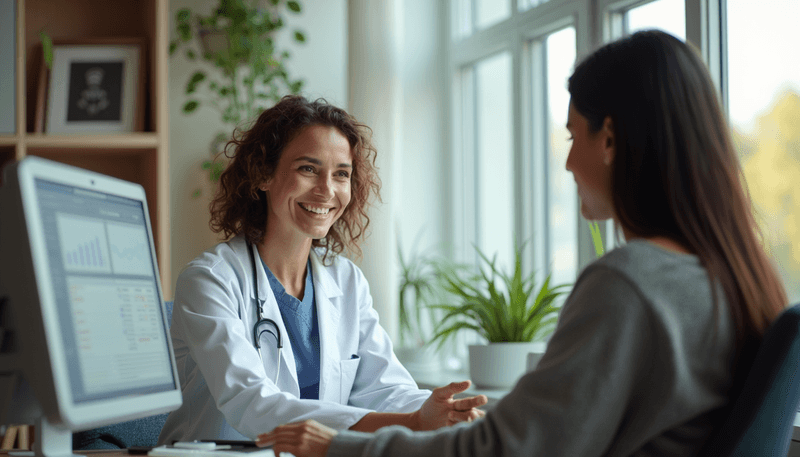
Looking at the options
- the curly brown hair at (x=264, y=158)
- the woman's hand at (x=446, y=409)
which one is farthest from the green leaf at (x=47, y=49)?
the woman's hand at (x=446, y=409)

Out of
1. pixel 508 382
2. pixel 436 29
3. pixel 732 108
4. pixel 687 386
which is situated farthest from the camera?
pixel 436 29

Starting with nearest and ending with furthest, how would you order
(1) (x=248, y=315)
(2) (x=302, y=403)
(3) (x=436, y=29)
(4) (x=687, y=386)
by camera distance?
1. (4) (x=687, y=386)
2. (2) (x=302, y=403)
3. (1) (x=248, y=315)
4. (3) (x=436, y=29)

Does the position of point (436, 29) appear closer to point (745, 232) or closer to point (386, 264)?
point (386, 264)

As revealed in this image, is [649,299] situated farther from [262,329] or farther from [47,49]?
[47,49]

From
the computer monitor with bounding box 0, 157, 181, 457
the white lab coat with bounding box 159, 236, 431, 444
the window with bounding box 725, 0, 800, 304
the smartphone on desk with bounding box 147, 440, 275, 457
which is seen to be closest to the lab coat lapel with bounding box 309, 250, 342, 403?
the white lab coat with bounding box 159, 236, 431, 444

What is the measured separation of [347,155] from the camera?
202 cm

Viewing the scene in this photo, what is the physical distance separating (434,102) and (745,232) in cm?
279

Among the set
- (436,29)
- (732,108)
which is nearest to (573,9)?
(732,108)

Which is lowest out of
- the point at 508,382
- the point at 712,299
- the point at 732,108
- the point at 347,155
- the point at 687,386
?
the point at 508,382

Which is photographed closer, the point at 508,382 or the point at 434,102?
the point at 508,382

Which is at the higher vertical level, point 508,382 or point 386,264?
point 386,264

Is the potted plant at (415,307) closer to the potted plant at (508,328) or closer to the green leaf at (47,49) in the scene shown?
the potted plant at (508,328)

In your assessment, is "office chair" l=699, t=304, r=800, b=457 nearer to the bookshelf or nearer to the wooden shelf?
the bookshelf

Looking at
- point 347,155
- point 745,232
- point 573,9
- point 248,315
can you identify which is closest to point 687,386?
point 745,232
